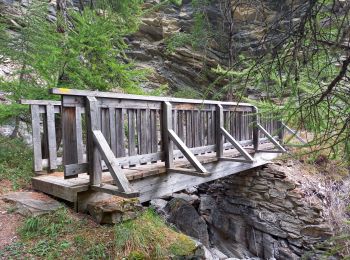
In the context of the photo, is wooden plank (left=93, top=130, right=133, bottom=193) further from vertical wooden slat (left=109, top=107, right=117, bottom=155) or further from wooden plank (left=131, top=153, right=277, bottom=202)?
wooden plank (left=131, top=153, right=277, bottom=202)

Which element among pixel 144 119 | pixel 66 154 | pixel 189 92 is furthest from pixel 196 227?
Result: pixel 189 92

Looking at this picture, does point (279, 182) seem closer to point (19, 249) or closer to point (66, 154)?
point (66, 154)

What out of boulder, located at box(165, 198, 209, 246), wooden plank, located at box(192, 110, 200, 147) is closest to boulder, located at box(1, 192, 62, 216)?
wooden plank, located at box(192, 110, 200, 147)

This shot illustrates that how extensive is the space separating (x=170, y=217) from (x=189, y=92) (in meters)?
8.27

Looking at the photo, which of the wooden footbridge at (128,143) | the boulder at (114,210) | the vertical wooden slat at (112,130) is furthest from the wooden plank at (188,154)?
the boulder at (114,210)

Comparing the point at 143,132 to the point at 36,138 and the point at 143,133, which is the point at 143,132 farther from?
the point at 36,138

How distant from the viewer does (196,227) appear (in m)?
7.57

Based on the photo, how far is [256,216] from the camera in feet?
24.5

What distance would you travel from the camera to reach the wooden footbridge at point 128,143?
351 centimetres

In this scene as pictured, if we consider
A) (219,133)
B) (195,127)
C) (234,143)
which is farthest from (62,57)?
(234,143)

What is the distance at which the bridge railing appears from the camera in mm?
3500

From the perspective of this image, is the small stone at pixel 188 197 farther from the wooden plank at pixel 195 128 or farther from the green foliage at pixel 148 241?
the green foliage at pixel 148 241

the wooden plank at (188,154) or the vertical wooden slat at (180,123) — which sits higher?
the vertical wooden slat at (180,123)

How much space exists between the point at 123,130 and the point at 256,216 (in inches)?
199
